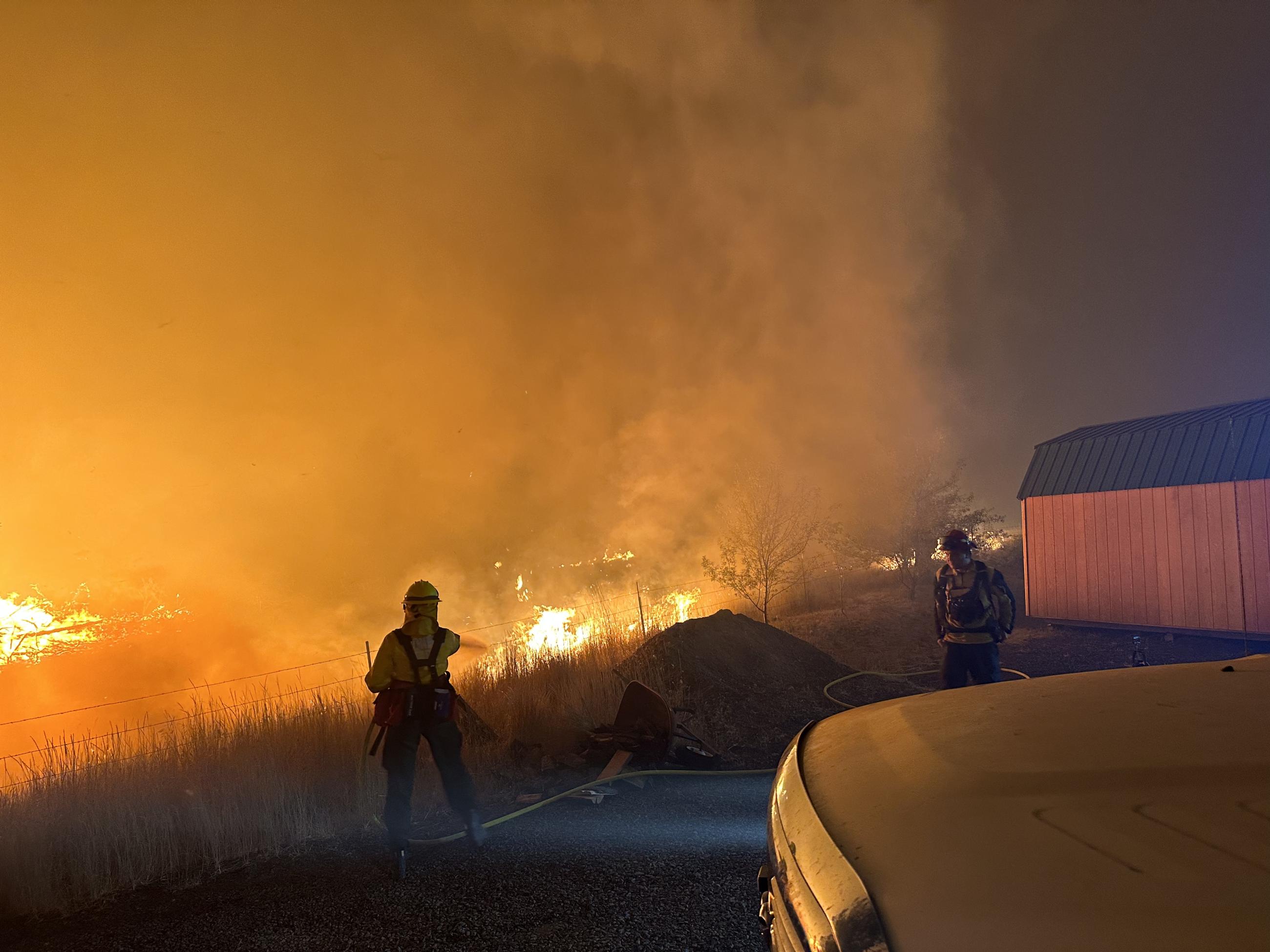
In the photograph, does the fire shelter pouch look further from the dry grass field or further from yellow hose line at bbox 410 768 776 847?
yellow hose line at bbox 410 768 776 847

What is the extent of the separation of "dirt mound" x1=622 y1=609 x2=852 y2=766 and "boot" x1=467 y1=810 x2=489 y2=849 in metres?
3.02

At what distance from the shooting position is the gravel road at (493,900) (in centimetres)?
390

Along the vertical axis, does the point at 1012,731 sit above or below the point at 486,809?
above

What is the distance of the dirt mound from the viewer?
28.0 feet

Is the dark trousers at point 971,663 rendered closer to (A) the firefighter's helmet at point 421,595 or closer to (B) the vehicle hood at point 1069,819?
(A) the firefighter's helmet at point 421,595

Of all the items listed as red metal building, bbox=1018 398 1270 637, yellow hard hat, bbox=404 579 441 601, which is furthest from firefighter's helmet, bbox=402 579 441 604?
red metal building, bbox=1018 398 1270 637

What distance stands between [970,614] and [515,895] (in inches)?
201

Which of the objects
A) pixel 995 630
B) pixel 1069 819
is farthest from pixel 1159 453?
pixel 1069 819

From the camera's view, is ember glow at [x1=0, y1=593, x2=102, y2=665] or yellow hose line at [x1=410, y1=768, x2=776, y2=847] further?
ember glow at [x1=0, y1=593, x2=102, y2=665]

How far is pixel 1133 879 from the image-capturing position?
46.6 inches

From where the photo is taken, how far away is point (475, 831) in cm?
543

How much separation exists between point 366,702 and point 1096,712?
8627 millimetres

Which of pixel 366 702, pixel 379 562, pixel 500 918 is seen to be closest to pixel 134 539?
pixel 379 562

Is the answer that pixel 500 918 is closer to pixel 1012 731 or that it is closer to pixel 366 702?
pixel 1012 731
